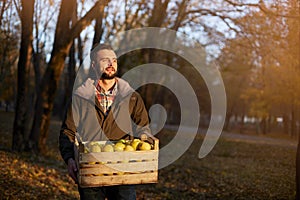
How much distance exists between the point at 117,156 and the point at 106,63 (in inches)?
37.4

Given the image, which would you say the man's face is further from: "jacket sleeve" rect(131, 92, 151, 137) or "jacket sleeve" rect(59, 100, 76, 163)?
"jacket sleeve" rect(59, 100, 76, 163)

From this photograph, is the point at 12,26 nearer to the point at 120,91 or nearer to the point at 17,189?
the point at 17,189

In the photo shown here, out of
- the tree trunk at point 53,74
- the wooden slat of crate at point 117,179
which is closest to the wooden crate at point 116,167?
the wooden slat of crate at point 117,179

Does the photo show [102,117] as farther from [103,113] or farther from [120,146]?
[120,146]

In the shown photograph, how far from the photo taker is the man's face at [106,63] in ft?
12.7

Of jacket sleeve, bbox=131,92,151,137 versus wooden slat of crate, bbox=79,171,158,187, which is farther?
jacket sleeve, bbox=131,92,151,137

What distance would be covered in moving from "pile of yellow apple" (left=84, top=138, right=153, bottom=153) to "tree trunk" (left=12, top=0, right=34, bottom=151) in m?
9.49

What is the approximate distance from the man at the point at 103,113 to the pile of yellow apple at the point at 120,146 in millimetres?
161

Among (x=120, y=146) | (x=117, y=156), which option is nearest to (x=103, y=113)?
(x=120, y=146)

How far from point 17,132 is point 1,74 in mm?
7915

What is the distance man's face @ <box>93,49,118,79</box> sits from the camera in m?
3.86

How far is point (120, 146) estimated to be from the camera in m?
3.70

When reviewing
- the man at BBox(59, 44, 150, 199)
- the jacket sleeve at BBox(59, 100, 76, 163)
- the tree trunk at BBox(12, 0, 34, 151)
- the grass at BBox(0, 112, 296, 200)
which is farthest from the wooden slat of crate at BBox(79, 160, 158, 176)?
the tree trunk at BBox(12, 0, 34, 151)

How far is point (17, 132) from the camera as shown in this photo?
41.9 feet
